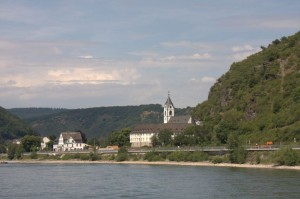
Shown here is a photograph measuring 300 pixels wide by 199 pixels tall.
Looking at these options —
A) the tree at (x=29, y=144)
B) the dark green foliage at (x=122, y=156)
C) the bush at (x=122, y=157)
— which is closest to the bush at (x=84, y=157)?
the dark green foliage at (x=122, y=156)

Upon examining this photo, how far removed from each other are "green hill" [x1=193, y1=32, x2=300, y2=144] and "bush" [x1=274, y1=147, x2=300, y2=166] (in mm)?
16021

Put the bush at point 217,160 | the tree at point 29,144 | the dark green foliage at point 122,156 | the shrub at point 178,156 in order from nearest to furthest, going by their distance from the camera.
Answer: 1. the bush at point 217,160
2. the shrub at point 178,156
3. the dark green foliage at point 122,156
4. the tree at point 29,144

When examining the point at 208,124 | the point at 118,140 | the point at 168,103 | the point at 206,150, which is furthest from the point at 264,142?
the point at 168,103

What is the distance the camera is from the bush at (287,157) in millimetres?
88750

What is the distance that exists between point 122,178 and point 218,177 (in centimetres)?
1133

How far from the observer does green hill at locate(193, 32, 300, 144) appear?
115 meters

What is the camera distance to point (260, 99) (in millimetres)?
130250

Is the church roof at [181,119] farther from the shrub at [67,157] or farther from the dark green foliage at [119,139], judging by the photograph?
the shrub at [67,157]

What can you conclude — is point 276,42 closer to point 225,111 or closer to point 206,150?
point 225,111

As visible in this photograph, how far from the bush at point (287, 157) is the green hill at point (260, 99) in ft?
52.6

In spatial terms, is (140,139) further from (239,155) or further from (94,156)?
(239,155)

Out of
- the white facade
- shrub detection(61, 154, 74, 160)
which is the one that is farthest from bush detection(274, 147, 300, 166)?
the white facade

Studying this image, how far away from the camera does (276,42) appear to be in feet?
517

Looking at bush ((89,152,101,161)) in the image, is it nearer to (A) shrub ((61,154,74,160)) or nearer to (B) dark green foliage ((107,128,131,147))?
(A) shrub ((61,154,74,160))
